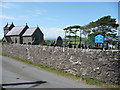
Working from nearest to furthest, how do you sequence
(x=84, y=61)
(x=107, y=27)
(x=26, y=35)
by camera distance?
(x=84, y=61)
(x=107, y=27)
(x=26, y=35)

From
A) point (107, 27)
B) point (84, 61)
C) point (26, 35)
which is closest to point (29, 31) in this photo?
point (26, 35)

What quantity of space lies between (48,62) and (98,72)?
5.90m

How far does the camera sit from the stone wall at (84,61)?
9043 millimetres

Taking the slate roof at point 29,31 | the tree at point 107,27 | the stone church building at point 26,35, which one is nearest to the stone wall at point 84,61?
the tree at point 107,27

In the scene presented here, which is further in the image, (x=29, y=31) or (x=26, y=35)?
(x=29, y=31)

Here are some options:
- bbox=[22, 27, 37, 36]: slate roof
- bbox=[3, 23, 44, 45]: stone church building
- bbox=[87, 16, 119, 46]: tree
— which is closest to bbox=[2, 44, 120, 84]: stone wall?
bbox=[87, 16, 119, 46]: tree

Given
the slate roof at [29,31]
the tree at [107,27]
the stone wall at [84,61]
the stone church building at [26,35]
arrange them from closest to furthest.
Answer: the stone wall at [84,61], the tree at [107,27], the stone church building at [26,35], the slate roof at [29,31]

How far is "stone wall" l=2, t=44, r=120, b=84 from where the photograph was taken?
9043mm

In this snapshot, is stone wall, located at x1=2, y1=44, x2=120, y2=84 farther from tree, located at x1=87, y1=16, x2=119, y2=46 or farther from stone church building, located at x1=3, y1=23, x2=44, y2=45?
stone church building, located at x1=3, y1=23, x2=44, y2=45

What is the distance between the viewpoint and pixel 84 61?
10641mm

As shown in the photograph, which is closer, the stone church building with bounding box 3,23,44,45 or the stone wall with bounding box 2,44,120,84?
the stone wall with bounding box 2,44,120,84

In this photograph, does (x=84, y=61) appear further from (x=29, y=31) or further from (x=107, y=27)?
(x=29, y=31)

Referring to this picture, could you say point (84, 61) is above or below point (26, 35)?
below

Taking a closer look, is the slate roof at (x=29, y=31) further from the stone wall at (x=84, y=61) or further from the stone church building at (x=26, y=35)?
the stone wall at (x=84, y=61)
